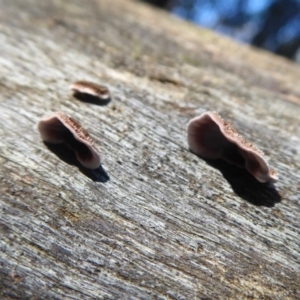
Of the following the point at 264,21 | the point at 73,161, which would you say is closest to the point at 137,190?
the point at 73,161

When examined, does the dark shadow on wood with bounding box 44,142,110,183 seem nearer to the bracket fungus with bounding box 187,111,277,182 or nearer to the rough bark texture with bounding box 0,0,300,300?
the rough bark texture with bounding box 0,0,300,300

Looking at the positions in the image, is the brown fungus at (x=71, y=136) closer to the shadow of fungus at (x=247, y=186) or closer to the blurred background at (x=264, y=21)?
the shadow of fungus at (x=247, y=186)

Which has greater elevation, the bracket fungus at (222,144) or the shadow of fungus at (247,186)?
the bracket fungus at (222,144)

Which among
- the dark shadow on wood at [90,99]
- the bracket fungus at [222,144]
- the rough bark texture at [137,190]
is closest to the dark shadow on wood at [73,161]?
the rough bark texture at [137,190]

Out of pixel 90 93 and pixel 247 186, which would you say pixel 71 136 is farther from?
pixel 247 186

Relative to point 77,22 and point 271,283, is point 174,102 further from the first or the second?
point 77,22

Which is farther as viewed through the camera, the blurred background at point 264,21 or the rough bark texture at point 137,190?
the blurred background at point 264,21
